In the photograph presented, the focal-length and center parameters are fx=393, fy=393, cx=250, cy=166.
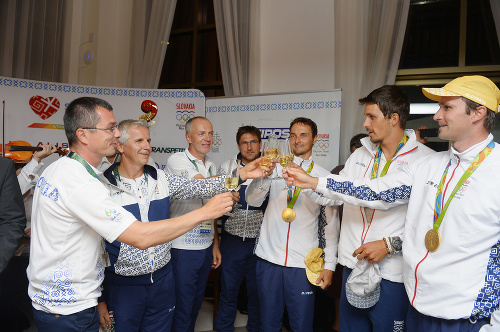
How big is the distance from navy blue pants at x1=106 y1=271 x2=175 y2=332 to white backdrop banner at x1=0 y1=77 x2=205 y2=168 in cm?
262

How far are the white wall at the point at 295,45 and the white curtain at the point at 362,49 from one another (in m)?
0.20

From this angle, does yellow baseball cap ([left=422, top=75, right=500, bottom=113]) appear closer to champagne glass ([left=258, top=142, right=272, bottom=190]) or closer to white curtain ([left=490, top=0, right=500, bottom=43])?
champagne glass ([left=258, top=142, right=272, bottom=190])

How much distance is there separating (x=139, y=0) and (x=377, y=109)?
16.8 ft

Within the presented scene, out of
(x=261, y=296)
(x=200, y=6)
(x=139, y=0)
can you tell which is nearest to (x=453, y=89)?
(x=261, y=296)

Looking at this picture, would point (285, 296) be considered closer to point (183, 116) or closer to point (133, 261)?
point (133, 261)

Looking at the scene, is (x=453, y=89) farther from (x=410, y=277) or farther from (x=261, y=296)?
(x=261, y=296)

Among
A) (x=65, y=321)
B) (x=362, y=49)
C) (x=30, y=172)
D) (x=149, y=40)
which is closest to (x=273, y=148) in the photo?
(x=65, y=321)

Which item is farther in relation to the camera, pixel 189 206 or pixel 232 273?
pixel 232 273

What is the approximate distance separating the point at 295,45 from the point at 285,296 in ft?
11.2

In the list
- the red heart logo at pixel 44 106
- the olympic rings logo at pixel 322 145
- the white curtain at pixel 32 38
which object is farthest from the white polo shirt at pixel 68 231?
the white curtain at pixel 32 38

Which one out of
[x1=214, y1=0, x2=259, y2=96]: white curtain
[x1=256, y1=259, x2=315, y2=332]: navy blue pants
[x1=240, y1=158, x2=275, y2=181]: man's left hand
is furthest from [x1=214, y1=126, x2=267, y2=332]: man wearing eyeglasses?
[x1=214, y1=0, x2=259, y2=96]: white curtain

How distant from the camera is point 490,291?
159 centimetres

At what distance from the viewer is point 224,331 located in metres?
3.55

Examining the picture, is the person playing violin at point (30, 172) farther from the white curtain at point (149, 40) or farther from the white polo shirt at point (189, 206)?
the white curtain at point (149, 40)
